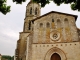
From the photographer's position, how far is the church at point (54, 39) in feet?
58.0

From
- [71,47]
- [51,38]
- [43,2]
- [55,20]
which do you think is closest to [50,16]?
[55,20]

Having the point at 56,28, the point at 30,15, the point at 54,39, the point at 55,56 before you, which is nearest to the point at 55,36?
the point at 54,39

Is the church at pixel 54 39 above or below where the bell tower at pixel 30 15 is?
below

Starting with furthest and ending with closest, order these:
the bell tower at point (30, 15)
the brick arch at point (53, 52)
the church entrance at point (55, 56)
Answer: the bell tower at point (30, 15) → the church entrance at point (55, 56) → the brick arch at point (53, 52)

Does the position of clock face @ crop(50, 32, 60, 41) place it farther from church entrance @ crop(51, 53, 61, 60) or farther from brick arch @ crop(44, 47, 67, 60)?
church entrance @ crop(51, 53, 61, 60)

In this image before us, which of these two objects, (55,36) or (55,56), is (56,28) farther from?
(55,56)

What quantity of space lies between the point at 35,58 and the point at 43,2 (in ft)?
38.7

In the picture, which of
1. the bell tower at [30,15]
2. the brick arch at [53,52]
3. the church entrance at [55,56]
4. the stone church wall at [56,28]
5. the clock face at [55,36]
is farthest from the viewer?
the bell tower at [30,15]

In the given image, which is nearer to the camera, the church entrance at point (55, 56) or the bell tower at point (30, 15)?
the church entrance at point (55, 56)

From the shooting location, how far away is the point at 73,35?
18203mm

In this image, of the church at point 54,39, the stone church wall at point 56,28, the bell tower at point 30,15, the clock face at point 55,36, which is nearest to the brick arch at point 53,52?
the church at point 54,39

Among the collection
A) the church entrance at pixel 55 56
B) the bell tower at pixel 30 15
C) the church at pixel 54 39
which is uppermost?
the bell tower at pixel 30 15

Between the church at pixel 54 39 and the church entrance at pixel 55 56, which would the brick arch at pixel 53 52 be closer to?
the church at pixel 54 39

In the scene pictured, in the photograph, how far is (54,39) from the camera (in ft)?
61.0
